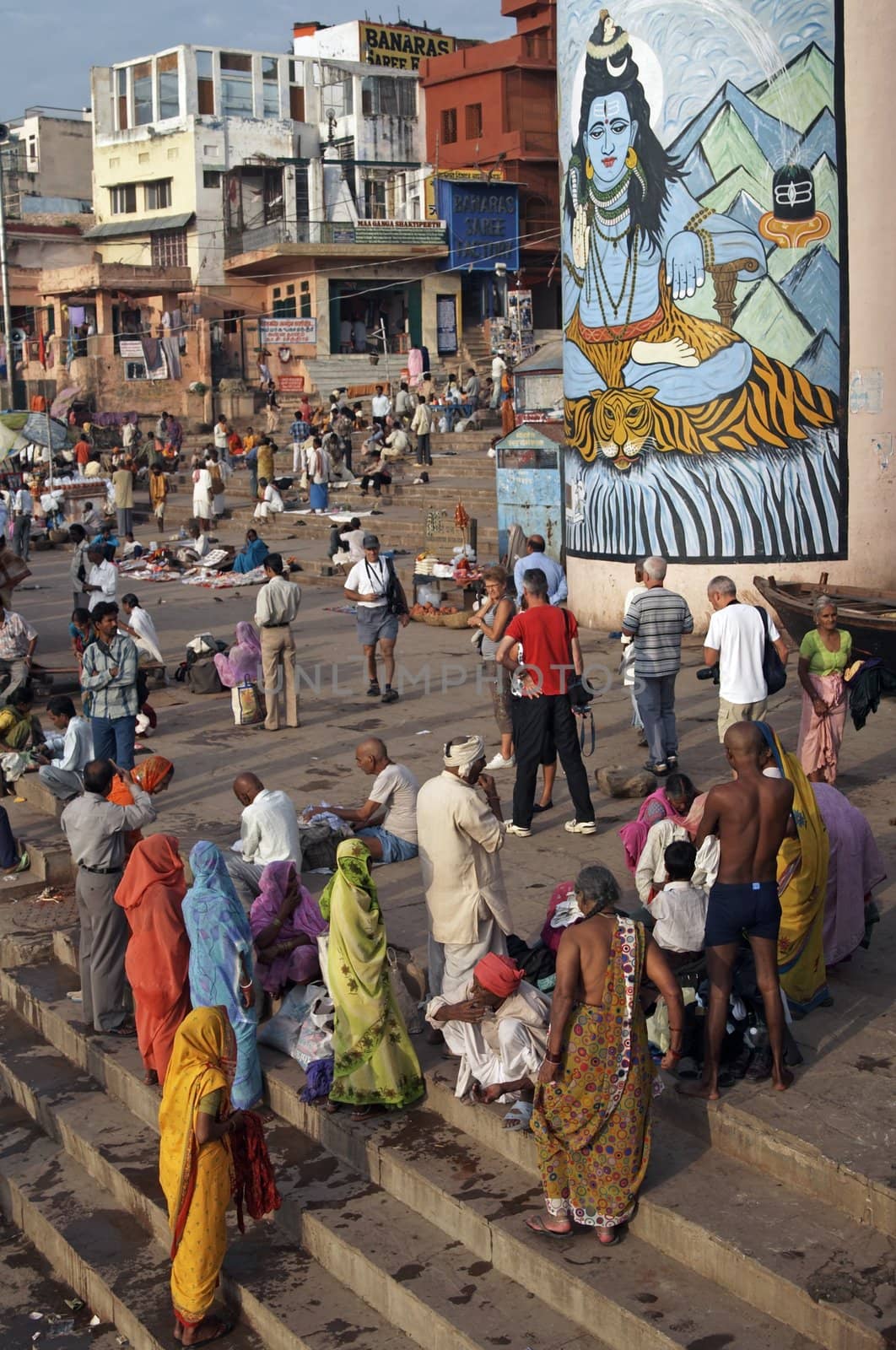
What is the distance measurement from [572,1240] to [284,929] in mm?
2610

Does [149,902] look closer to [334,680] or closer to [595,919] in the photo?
[595,919]

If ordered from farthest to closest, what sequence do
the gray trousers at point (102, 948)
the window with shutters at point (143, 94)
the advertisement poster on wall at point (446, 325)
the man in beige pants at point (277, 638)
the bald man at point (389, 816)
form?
1. the window with shutters at point (143, 94)
2. the advertisement poster on wall at point (446, 325)
3. the man in beige pants at point (277, 638)
4. the bald man at point (389, 816)
5. the gray trousers at point (102, 948)

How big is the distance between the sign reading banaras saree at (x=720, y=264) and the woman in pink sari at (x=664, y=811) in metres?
8.25

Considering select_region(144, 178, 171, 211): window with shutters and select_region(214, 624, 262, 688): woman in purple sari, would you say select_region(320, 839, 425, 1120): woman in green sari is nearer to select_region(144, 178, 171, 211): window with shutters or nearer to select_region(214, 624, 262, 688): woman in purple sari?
select_region(214, 624, 262, 688): woman in purple sari

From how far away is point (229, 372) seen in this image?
4225 centimetres

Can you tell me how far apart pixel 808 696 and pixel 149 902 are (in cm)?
486

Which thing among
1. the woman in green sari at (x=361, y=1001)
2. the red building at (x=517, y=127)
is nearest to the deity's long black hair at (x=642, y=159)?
the woman in green sari at (x=361, y=1001)

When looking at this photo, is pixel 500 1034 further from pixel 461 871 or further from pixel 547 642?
pixel 547 642

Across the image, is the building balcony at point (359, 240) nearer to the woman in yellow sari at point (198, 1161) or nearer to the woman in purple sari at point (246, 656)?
the woman in purple sari at point (246, 656)

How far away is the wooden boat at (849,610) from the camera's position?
480 inches

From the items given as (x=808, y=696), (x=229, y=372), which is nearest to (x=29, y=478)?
(x=229, y=372)

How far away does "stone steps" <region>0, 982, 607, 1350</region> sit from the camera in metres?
5.05

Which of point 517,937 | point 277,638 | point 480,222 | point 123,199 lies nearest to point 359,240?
point 480,222

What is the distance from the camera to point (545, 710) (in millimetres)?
9188
